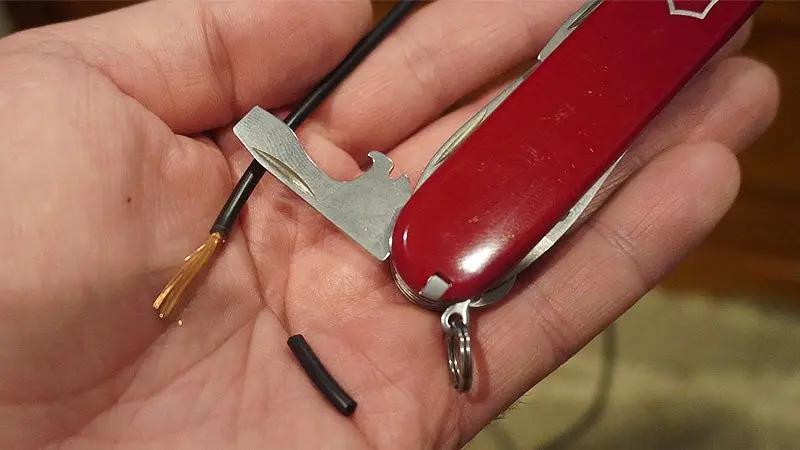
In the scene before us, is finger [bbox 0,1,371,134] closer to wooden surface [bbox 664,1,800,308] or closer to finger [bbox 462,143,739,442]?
finger [bbox 462,143,739,442]

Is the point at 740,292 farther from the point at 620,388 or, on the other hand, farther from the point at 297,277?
the point at 297,277

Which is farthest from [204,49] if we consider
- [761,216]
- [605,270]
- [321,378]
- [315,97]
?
[761,216]

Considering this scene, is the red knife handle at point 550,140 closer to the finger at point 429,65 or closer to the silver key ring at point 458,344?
the silver key ring at point 458,344

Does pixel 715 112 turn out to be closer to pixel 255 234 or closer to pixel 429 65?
pixel 429 65

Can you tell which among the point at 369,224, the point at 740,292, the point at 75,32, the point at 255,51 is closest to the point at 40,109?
the point at 75,32

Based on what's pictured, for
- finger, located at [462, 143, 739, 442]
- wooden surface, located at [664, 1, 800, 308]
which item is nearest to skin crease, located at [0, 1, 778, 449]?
finger, located at [462, 143, 739, 442]
